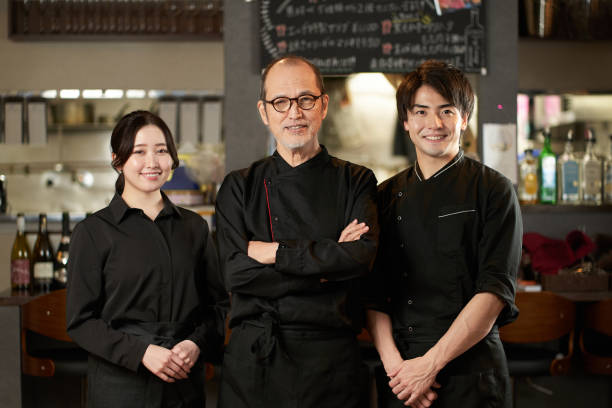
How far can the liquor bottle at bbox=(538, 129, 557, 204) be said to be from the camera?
2.95 meters

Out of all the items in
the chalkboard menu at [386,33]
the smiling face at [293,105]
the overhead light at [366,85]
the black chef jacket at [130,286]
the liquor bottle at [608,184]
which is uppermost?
the overhead light at [366,85]

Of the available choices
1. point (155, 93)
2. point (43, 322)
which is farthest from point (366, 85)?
point (43, 322)

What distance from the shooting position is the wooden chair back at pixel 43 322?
2367 mm

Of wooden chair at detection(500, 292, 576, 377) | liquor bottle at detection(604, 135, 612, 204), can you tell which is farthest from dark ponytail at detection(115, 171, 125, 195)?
liquor bottle at detection(604, 135, 612, 204)

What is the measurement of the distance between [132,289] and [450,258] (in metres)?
0.83

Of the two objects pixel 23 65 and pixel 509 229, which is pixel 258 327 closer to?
pixel 509 229

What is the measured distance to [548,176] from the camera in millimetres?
2955

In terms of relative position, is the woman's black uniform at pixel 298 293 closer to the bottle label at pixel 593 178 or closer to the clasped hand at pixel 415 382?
the clasped hand at pixel 415 382

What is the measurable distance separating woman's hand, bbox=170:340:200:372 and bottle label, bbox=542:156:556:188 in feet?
6.65

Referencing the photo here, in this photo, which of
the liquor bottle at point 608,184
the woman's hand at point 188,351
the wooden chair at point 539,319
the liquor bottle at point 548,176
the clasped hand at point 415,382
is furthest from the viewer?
the liquor bottle at point 608,184

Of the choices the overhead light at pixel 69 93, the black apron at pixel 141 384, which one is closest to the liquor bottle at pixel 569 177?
the black apron at pixel 141 384

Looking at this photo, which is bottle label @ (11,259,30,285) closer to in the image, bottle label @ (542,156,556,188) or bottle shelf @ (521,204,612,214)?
bottle shelf @ (521,204,612,214)

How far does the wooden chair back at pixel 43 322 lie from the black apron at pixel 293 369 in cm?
112

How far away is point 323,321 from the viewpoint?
4.97 ft
